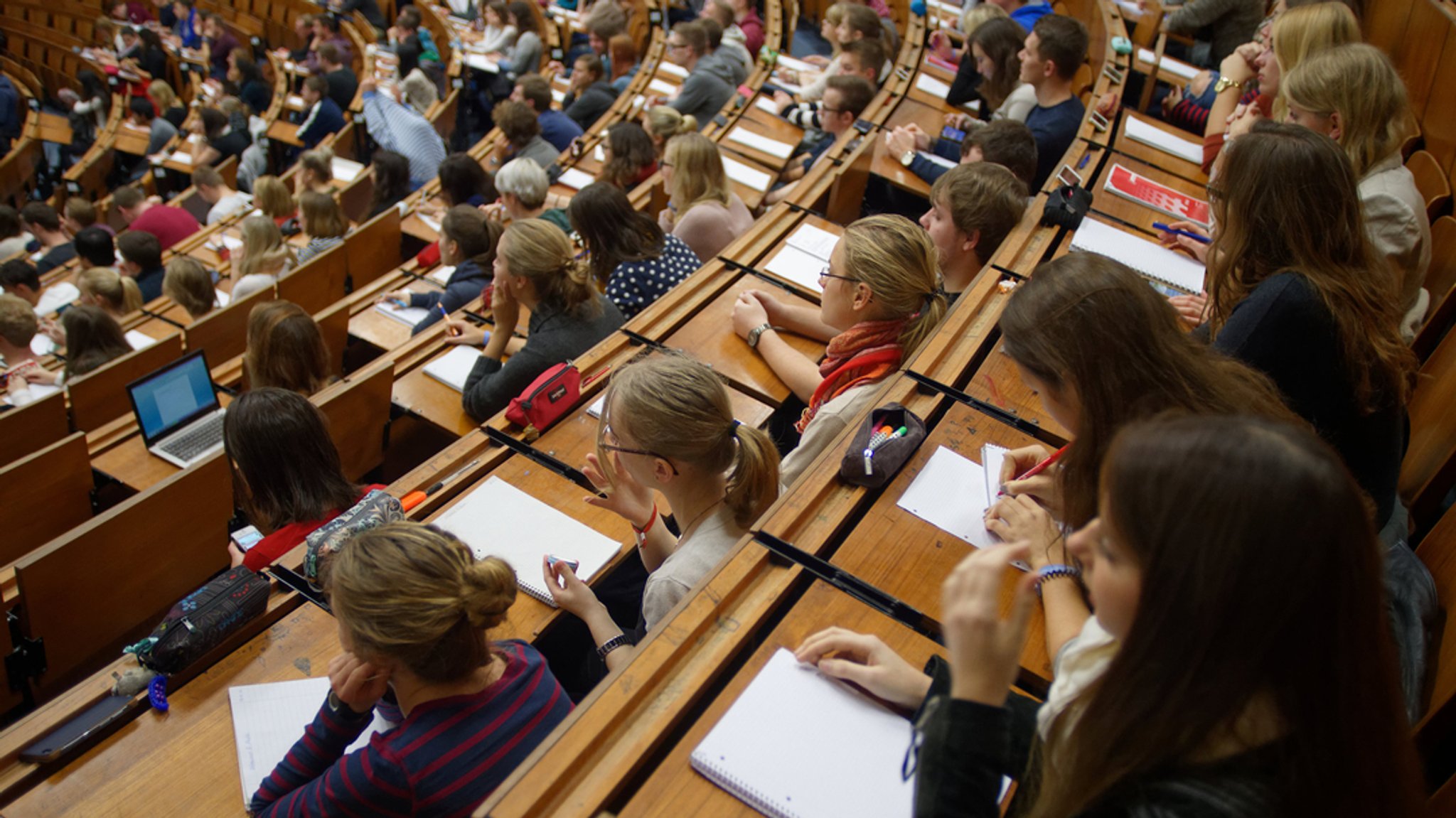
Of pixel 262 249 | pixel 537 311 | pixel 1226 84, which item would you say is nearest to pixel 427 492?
pixel 537 311

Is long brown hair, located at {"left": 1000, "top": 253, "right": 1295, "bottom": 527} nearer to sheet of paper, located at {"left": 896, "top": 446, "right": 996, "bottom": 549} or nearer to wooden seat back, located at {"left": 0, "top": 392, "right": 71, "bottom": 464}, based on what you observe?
sheet of paper, located at {"left": 896, "top": 446, "right": 996, "bottom": 549}

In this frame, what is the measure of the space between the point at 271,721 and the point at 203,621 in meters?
0.19

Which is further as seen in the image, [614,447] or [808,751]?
[614,447]

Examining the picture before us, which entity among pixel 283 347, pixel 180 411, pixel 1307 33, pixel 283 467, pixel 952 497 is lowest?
pixel 180 411

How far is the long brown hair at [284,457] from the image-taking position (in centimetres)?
176

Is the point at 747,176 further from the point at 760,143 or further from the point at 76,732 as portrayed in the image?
the point at 76,732

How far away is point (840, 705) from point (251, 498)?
1.27 metres

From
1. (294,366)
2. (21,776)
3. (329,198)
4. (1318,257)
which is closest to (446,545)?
(21,776)

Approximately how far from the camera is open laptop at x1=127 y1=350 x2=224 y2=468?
2510mm

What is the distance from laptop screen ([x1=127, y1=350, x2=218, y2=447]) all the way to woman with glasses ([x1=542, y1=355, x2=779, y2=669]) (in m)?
1.56

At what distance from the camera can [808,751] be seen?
1.05 metres

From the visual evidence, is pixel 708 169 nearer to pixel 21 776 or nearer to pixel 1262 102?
pixel 1262 102

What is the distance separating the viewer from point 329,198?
161 inches

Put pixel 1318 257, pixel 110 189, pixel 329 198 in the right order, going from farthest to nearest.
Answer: pixel 110 189, pixel 329 198, pixel 1318 257
